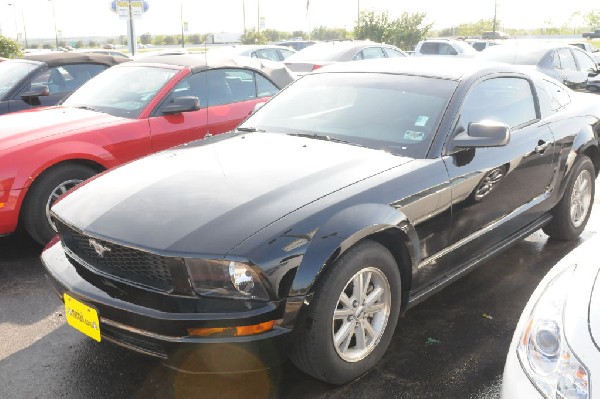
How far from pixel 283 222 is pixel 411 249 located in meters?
0.81

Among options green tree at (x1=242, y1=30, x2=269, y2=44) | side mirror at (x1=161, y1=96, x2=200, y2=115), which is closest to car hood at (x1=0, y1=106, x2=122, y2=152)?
side mirror at (x1=161, y1=96, x2=200, y2=115)

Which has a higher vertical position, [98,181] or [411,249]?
[98,181]

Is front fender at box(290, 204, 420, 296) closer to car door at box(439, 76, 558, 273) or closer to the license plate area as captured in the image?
car door at box(439, 76, 558, 273)

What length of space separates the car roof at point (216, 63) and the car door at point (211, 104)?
70 mm

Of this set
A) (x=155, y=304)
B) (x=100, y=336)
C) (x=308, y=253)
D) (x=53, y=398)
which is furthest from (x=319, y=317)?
(x=53, y=398)

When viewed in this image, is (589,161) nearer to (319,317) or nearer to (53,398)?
(319,317)

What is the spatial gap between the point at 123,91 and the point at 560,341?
15.6 feet

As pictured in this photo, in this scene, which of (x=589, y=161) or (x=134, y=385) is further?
(x=589, y=161)

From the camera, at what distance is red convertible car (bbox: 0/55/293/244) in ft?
14.6

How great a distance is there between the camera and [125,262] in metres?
2.61

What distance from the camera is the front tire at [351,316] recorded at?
8.42 feet

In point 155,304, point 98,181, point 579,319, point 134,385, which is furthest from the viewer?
point 98,181

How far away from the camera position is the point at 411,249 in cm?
301

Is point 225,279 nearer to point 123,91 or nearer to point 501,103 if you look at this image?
point 501,103
